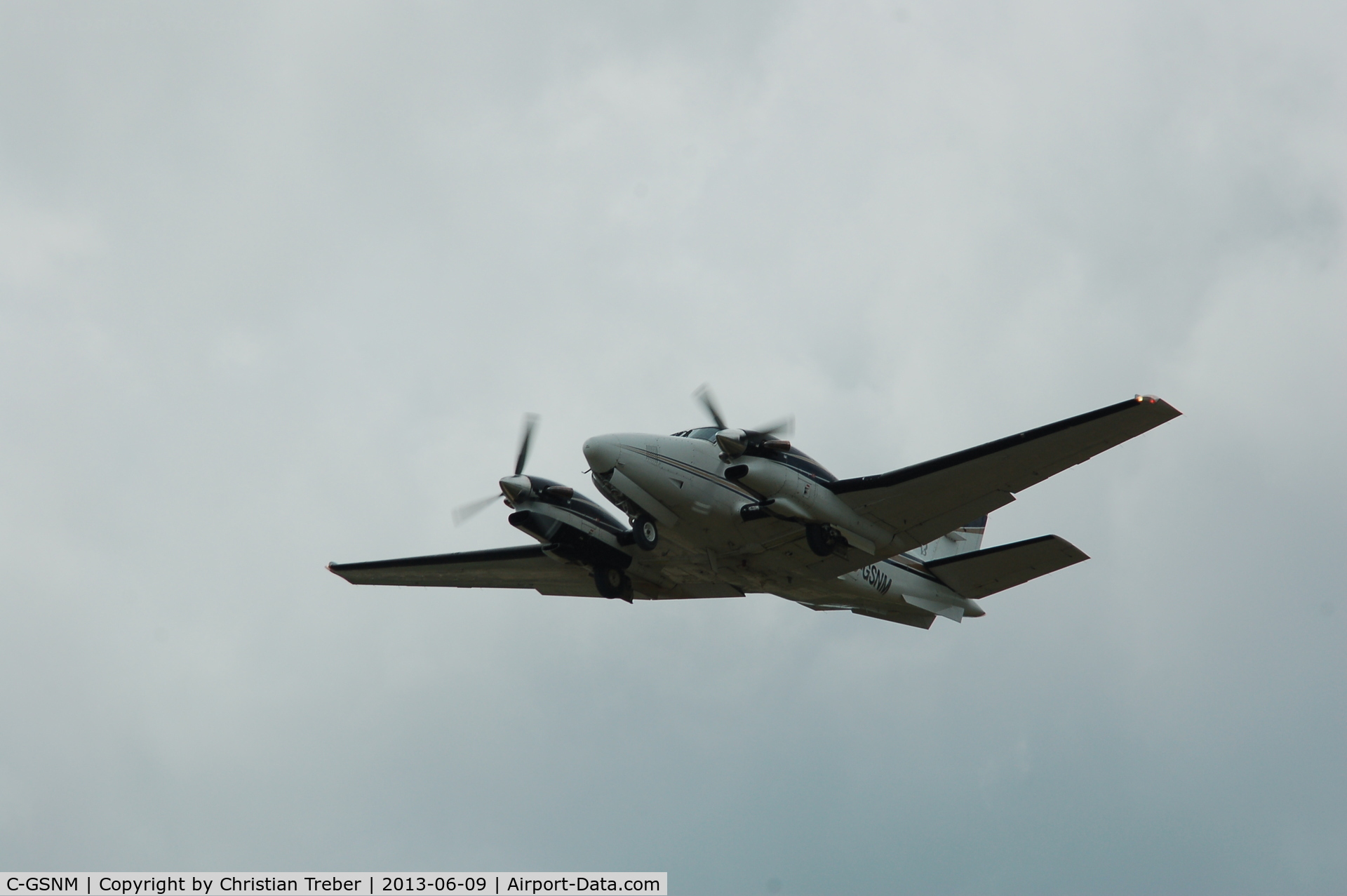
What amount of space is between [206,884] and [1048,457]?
Result: 59.5 feet

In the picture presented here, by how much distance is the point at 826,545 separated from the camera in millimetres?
23062

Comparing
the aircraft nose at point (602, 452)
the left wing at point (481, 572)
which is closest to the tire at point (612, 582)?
the left wing at point (481, 572)

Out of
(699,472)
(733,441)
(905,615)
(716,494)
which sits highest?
(733,441)

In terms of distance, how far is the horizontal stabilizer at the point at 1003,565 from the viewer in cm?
2417

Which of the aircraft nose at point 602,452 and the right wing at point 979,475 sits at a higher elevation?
the aircraft nose at point 602,452

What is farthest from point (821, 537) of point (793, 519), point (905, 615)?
point (905, 615)

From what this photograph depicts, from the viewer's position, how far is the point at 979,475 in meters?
21.8

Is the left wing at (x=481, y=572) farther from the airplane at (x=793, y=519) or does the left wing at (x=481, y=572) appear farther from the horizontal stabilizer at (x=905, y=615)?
the horizontal stabilizer at (x=905, y=615)

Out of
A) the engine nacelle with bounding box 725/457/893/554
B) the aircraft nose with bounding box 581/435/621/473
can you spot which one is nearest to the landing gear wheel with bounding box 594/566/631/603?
the aircraft nose with bounding box 581/435/621/473

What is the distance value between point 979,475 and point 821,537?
11.0ft

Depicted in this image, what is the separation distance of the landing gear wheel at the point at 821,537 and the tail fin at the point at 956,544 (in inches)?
183

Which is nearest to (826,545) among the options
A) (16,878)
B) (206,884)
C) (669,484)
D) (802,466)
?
(802,466)

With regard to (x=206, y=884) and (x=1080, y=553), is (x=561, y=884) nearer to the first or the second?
(x=206, y=884)

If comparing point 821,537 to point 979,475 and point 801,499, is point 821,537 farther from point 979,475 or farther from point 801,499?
point 979,475
